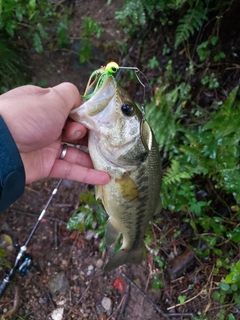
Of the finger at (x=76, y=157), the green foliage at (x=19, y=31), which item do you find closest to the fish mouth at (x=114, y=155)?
the finger at (x=76, y=157)

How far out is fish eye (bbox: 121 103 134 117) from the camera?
6.65 feet

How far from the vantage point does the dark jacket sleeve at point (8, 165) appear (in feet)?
6.27

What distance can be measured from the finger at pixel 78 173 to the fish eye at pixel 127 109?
1.53ft

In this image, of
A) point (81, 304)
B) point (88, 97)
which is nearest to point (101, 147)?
point (88, 97)

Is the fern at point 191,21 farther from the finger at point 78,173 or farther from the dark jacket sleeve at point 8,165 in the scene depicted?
the dark jacket sleeve at point 8,165

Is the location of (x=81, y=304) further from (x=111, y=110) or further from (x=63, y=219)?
(x=111, y=110)

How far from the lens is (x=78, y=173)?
96.6 inches

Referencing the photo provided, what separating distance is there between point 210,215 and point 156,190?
129 cm

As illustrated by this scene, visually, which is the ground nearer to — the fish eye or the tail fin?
the tail fin

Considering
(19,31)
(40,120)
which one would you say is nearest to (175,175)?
(40,120)

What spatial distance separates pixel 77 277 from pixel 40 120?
2.23m

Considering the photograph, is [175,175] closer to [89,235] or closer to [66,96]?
[89,235]

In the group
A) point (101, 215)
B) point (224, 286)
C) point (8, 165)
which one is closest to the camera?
point (8, 165)

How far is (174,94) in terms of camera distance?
12.5ft
